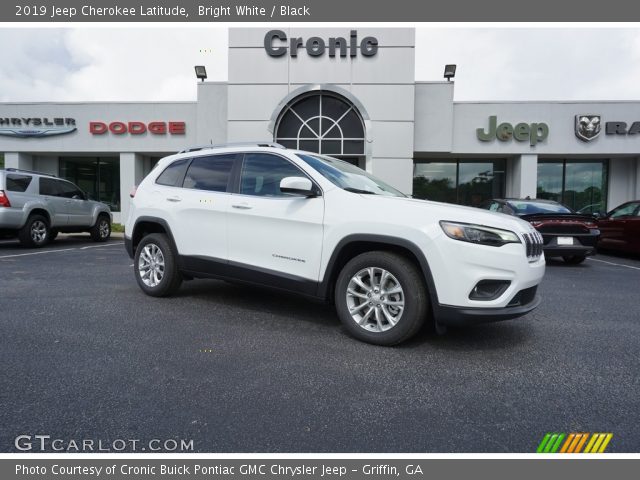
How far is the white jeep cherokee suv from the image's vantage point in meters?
3.17

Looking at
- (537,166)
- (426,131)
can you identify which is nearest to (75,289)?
(426,131)

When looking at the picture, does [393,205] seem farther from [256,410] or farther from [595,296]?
[595,296]

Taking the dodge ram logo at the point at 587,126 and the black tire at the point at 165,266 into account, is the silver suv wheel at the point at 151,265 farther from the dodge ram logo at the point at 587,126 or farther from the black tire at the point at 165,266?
the dodge ram logo at the point at 587,126

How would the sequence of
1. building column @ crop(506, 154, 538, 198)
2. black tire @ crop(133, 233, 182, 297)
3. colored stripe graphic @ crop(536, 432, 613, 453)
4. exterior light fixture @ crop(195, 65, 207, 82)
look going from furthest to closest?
exterior light fixture @ crop(195, 65, 207, 82)
building column @ crop(506, 154, 538, 198)
black tire @ crop(133, 233, 182, 297)
colored stripe graphic @ crop(536, 432, 613, 453)

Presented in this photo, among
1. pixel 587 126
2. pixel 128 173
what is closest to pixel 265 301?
pixel 128 173

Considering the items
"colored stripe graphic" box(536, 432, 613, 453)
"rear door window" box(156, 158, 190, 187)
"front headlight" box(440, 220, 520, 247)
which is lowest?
"colored stripe graphic" box(536, 432, 613, 453)

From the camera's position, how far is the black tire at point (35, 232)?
1005 centimetres

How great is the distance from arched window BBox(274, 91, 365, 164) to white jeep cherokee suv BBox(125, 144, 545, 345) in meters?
11.7

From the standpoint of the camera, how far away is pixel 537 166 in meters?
18.9

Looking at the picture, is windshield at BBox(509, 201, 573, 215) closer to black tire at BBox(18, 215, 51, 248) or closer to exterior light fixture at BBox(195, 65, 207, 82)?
black tire at BBox(18, 215, 51, 248)

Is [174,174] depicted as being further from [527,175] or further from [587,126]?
[587,126]

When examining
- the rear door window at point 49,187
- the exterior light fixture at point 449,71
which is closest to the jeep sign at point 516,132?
the exterior light fixture at point 449,71

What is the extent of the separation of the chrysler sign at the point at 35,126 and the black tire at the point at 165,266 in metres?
17.3

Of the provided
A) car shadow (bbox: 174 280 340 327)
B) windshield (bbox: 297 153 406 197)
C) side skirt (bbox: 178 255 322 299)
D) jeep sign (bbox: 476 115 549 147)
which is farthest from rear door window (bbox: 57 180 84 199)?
jeep sign (bbox: 476 115 549 147)
